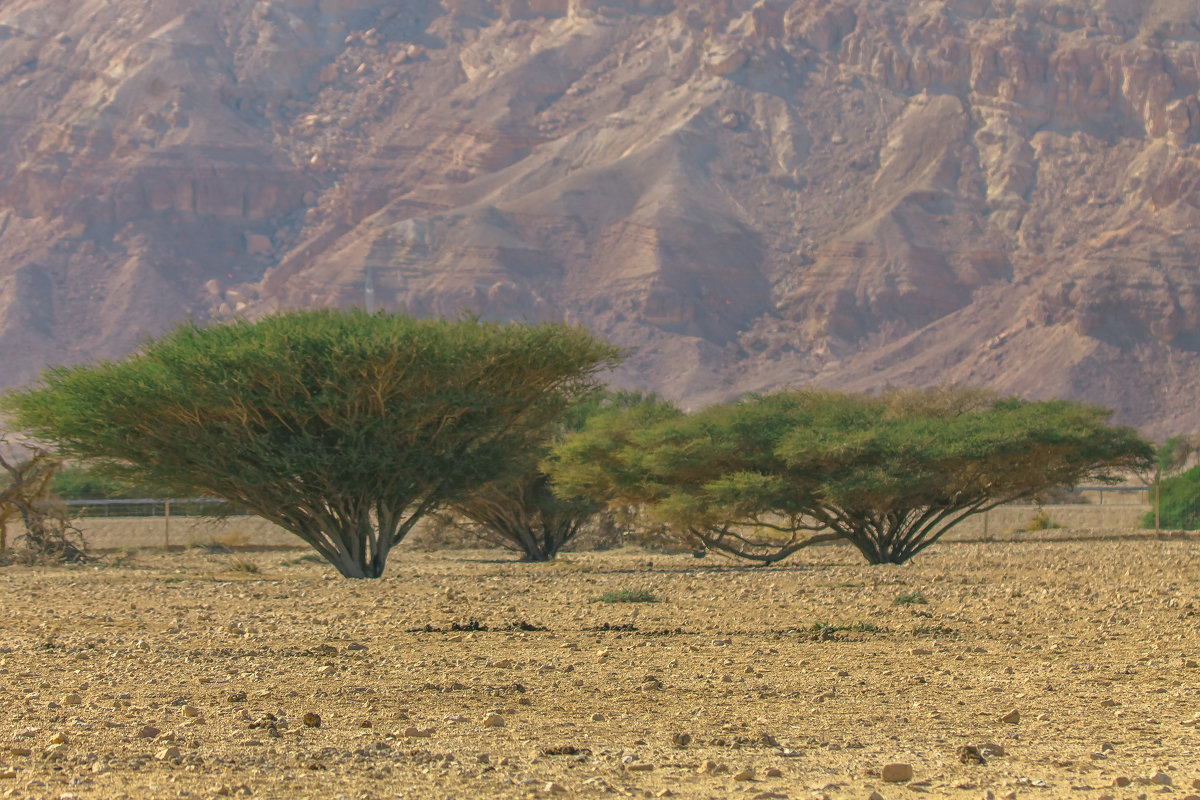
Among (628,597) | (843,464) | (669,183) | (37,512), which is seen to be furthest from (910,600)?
(669,183)

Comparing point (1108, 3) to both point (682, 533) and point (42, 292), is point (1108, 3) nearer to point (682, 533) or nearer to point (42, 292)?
point (42, 292)

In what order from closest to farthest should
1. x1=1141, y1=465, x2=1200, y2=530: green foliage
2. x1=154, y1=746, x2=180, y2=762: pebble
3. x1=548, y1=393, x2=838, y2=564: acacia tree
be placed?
x1=154, y1=746, x2=180, y2=762: pebble
x1=548, y1=393, x2=838, y2=564: acacia tree
x1=1141, y1=465, x2=1200, y2=530: green foliage

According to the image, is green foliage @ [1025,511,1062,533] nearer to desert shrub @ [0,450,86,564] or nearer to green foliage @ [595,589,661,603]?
desert shrub @ [0,450,86,564]

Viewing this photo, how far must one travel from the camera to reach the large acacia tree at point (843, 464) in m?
22.8

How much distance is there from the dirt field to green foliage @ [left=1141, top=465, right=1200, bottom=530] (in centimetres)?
2278

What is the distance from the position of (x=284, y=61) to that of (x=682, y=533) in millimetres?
165267

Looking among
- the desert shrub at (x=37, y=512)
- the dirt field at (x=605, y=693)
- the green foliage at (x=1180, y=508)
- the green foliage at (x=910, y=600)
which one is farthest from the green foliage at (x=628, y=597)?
the green foliage at (x=1180, y=508)

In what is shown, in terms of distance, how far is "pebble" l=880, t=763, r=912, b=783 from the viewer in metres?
6.32

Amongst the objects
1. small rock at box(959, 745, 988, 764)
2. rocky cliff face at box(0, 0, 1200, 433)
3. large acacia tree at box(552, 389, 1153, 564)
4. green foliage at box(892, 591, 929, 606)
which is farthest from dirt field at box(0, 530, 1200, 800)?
rocky cliff face at box(0, 0, 1200, 433)

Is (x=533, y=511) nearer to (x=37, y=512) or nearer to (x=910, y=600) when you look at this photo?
(x=37, y=512)

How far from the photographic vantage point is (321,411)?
67.5 feet

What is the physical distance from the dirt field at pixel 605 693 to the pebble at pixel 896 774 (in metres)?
0.06

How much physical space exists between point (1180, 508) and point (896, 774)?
3506 cm

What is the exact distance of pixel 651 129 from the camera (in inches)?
6029
